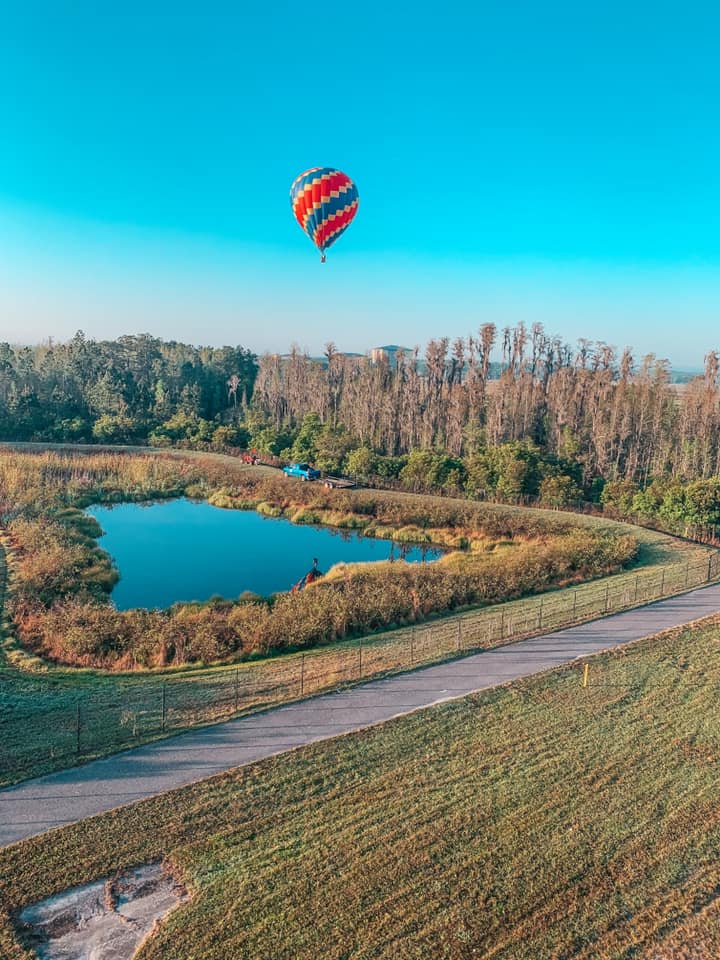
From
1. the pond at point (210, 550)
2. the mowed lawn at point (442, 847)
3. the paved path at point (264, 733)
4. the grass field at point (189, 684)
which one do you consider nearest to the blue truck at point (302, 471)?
the pond at point (210, 550)

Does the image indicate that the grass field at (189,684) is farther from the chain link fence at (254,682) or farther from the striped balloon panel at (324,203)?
the striped balloon panel at (324,203)

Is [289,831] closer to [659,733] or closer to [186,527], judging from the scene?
[659,733]

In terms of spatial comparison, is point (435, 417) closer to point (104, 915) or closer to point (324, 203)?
point (324, 203)

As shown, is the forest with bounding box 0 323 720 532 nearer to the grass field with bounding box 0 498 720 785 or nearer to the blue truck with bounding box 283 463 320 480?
the blue truck with bounding box 283 463 320 480

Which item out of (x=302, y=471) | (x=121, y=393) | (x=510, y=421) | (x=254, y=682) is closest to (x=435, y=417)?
(x=510, y=421)

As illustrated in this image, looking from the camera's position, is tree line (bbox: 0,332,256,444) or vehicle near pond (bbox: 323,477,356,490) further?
tree line (bbox: 0,332,256,444)

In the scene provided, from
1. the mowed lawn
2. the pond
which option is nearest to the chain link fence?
the mowed lawn

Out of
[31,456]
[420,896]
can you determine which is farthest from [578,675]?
[31,456]
